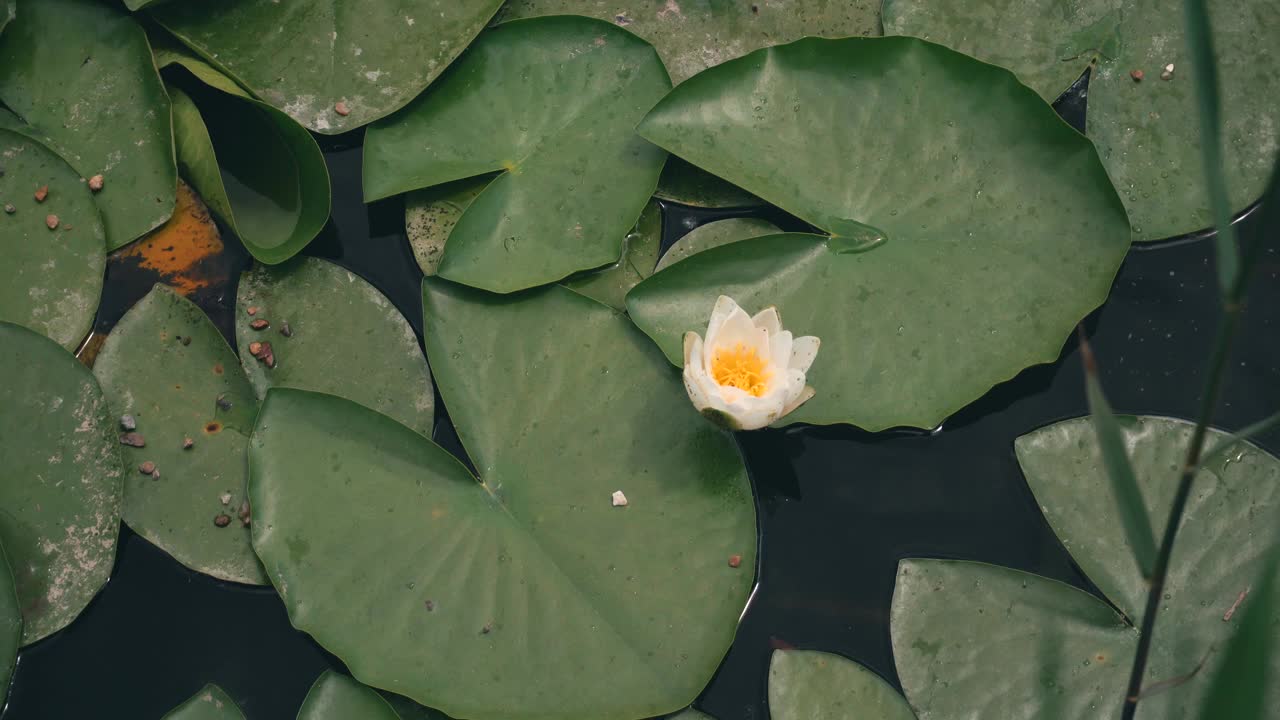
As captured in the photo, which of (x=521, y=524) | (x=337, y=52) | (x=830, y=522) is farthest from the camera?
(x=337, y=52)

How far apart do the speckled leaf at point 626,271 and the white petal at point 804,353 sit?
46cm

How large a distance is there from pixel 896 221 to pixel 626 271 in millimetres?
643

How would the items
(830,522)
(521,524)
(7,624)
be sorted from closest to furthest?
(7,624) < (521,524) < (830,522)

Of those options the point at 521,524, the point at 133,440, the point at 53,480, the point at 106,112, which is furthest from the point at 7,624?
the point at 106,112

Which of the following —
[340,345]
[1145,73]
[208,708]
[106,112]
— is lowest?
[208,708]

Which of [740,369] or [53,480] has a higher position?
[740,369]

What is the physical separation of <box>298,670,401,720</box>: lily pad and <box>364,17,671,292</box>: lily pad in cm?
98

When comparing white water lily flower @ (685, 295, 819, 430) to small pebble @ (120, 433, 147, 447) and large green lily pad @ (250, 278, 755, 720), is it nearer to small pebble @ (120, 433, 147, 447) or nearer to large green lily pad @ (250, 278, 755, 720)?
large green lily pad @ (250, 278, 755, 720)

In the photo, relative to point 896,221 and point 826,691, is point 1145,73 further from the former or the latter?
point 826,691

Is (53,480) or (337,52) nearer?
(53,480)

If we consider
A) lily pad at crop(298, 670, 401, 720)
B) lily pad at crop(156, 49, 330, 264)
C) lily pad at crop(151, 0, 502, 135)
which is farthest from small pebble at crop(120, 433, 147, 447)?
lily pad at crop(151, 0, 502, 135)

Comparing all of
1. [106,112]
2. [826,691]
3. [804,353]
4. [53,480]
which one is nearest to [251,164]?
[106,112]

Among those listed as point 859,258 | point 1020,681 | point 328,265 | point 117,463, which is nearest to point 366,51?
point 328,265

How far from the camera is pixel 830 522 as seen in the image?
6.60 ft
